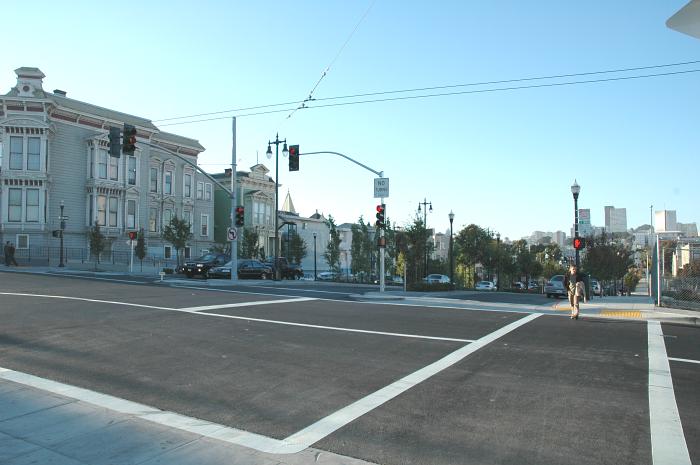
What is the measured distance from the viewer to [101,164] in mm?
46031

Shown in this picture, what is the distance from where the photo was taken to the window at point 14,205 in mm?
40781

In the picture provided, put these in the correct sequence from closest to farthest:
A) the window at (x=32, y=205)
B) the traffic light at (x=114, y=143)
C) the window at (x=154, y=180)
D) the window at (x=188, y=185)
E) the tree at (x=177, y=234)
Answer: the traffic light at (x=114, y=143) < the window at (x=32, y=205) < the tree at (x=177, y=234) < the window at (x=154, y=180) < the window at (x=188, y=185)

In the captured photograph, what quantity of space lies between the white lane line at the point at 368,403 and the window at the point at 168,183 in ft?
157

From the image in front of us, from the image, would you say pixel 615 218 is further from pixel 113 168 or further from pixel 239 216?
pixel 239 216

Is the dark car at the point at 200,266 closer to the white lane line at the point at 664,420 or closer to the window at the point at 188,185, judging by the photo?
the window at the point at 188,185

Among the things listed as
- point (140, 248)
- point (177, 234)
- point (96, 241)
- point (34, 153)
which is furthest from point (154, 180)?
point (34, 153)

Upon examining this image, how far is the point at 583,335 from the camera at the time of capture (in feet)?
39.9

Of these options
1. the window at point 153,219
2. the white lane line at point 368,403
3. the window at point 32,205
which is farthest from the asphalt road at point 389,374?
the window at point 153,219

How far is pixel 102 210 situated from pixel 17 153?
7.69 metres

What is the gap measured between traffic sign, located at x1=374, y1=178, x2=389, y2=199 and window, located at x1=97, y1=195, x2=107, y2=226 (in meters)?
29.5

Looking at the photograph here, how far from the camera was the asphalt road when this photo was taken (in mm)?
5570

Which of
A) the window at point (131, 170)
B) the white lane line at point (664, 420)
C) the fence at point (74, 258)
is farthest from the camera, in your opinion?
the window at point (131, 170)

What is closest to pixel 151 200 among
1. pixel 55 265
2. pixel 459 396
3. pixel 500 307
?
pixel 55 265

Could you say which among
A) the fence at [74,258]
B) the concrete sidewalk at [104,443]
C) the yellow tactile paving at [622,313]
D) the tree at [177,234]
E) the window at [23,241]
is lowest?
the concrete sidewalk at [104,443]
